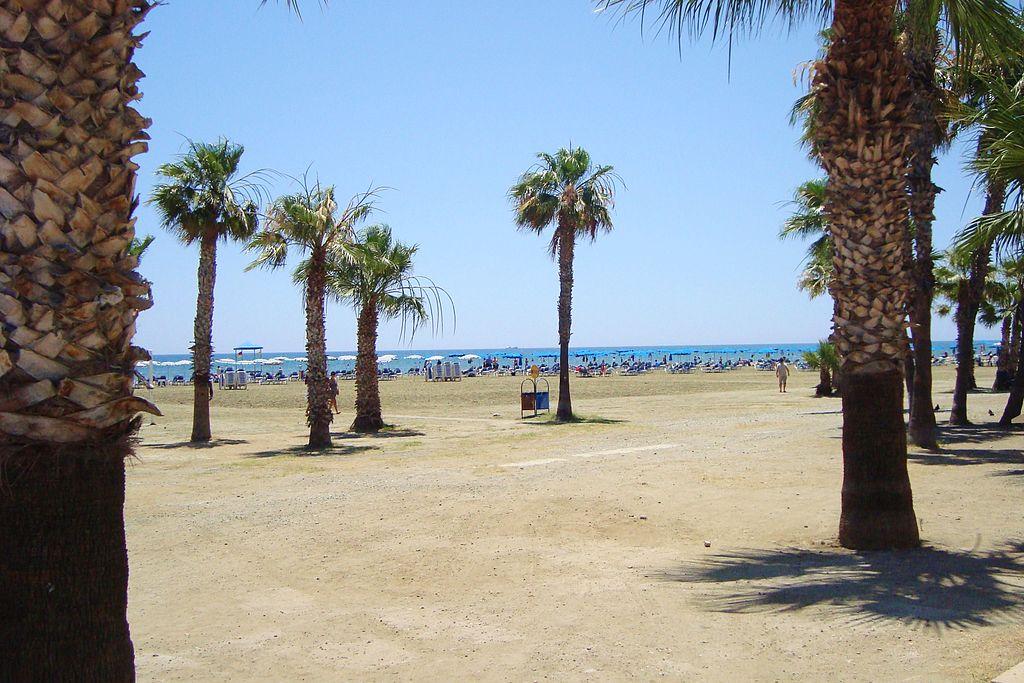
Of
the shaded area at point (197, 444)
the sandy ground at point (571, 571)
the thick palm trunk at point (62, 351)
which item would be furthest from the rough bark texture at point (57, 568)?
the shaded area at point (197, 444)

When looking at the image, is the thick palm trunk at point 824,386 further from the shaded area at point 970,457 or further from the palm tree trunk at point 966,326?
the shaded area at point 970,457

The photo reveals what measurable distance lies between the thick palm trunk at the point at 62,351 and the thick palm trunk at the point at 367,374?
19141 mm

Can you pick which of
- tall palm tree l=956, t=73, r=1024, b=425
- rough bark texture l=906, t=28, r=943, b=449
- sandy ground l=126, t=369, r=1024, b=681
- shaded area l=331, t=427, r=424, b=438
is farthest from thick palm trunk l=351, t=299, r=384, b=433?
tall palm tree l=956, t=73, r=1024, b=425

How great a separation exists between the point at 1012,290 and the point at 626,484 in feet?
88.2

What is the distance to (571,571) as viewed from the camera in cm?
722

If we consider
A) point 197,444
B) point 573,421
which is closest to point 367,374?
point 197,444

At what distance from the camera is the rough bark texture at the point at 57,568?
2.83 metres

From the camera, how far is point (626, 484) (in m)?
11.2

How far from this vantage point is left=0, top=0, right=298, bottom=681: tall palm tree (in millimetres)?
2840

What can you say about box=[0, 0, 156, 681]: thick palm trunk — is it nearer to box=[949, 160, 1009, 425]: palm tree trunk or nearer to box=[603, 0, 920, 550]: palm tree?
box=[603, 0, 920, 550]: palm tree

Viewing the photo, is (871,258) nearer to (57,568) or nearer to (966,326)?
(57,568)

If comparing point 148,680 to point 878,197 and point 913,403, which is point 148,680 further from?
point 913,403

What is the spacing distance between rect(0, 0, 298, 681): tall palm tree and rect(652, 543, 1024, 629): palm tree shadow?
14.5 feet

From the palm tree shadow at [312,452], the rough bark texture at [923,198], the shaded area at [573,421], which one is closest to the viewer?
the rough bark texture at [923,198]
